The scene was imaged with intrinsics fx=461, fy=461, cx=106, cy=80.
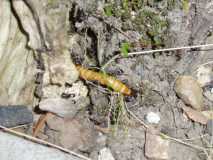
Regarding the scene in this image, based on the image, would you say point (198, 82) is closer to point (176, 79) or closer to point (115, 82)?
point (176, 79)

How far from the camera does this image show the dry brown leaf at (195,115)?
106 inches

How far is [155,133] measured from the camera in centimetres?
265

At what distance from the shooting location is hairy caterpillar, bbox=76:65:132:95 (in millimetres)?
2641

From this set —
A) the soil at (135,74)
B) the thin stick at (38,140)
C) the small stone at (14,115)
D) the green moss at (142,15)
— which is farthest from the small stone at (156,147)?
the small stone at (14,115)

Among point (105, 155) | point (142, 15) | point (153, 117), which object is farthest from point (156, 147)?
point (142, 15)

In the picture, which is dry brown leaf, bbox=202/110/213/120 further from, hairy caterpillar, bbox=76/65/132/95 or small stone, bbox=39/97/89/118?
small stone, bbox=39/97/89/118

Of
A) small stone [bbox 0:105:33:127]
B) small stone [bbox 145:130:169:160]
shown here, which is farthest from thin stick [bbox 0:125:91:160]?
small stone [bbox 145:130:169:160]

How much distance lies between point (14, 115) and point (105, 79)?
1.81 ft

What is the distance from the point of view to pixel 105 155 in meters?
2.62

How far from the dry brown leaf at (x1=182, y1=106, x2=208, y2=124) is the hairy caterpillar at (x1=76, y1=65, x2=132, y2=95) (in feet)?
1.17

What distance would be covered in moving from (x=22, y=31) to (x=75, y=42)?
381 millimetres

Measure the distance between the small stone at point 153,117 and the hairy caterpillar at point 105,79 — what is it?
176mm

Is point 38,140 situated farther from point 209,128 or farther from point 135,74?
point 209,128

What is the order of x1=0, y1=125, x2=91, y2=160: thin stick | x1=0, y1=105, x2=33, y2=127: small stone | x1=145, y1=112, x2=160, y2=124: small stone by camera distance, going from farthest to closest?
x1=145, y1=112, x2=160, y2=124: small stone, x1=0, y1=105, x2=33, y2=127: small stone, x1=0, y1=125, x2=91, y2=160: thin stick
